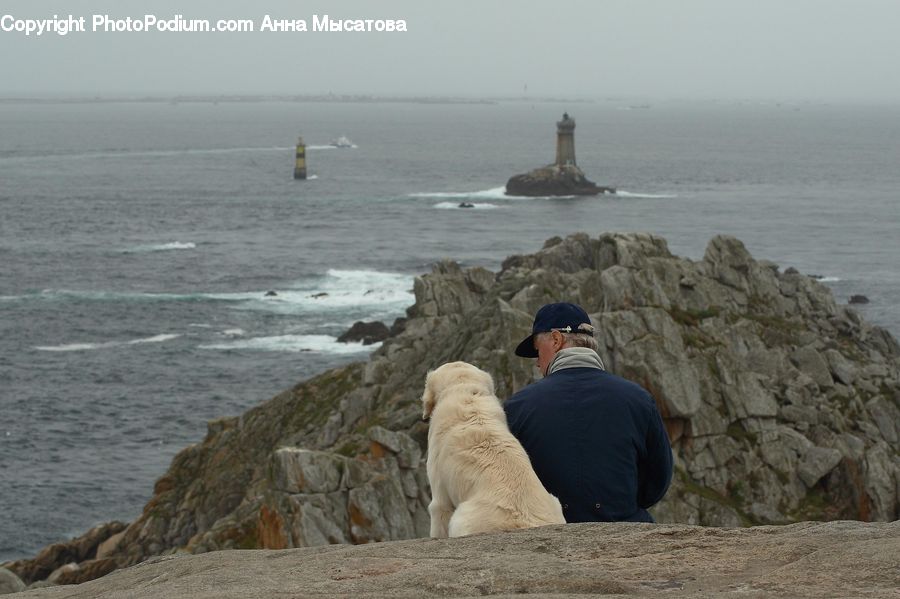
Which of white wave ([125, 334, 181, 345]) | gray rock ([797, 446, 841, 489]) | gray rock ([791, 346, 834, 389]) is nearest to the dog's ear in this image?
gray rock ([797, 446, 841, 489])

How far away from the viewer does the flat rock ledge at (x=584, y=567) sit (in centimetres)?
579

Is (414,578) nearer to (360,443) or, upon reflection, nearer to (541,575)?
(541,575)

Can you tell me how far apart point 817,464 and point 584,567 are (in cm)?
2010

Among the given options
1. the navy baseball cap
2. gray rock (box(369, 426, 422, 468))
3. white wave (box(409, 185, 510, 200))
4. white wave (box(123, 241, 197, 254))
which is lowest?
white wave (box(123, 241, 197, 254))

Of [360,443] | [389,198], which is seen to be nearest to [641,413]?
[360,443]

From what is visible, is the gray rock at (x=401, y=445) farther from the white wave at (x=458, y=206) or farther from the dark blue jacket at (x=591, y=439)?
the white wave at (x=458, y=206)

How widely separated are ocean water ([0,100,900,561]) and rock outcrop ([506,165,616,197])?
3207mm

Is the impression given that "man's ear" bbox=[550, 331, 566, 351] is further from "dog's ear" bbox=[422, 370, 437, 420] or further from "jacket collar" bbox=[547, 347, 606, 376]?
"dog's ear" bbox=[422, 370, 437, 420]

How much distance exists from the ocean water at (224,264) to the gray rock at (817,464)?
19043 millimetres

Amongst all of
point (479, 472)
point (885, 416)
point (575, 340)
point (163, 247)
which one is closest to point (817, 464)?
point (885, 416)

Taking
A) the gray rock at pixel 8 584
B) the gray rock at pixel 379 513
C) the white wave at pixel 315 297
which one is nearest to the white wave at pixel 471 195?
the white wave at pixel 315 297

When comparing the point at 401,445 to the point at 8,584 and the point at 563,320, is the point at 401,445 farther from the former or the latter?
the point at 563,320

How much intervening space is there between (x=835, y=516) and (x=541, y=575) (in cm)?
2002

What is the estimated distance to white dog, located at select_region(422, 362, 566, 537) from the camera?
22.9 feet
